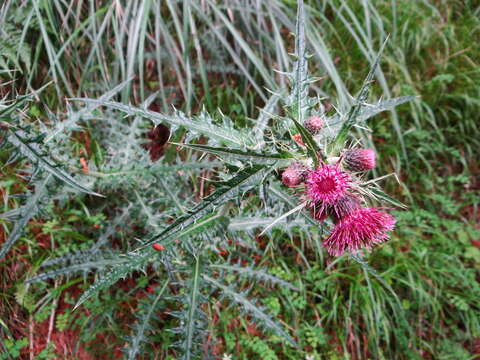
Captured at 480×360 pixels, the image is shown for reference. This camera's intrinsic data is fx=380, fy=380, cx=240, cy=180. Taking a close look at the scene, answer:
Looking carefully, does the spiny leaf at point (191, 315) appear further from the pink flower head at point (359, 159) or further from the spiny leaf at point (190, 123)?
the pink flower head at point (359, 159)

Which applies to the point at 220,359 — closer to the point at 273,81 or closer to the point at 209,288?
the point at 209,288

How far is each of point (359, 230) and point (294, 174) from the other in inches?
10.7

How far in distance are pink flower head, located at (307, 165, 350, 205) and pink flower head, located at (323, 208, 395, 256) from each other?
3.8 inches

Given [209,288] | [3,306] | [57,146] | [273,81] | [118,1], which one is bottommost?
[3,306]

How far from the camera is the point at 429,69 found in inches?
130

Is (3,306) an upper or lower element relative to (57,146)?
lower

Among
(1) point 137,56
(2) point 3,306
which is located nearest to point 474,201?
(1) point 137,56

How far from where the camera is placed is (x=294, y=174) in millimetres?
1172

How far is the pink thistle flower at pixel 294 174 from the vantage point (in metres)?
1.17

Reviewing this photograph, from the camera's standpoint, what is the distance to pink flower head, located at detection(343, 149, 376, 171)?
3.97 ft

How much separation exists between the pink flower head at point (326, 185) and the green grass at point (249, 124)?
36.4 inches

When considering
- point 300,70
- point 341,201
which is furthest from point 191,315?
point 300,70

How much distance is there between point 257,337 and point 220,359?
0.26m

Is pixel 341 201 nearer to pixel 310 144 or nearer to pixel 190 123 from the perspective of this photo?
pixel 310 144
